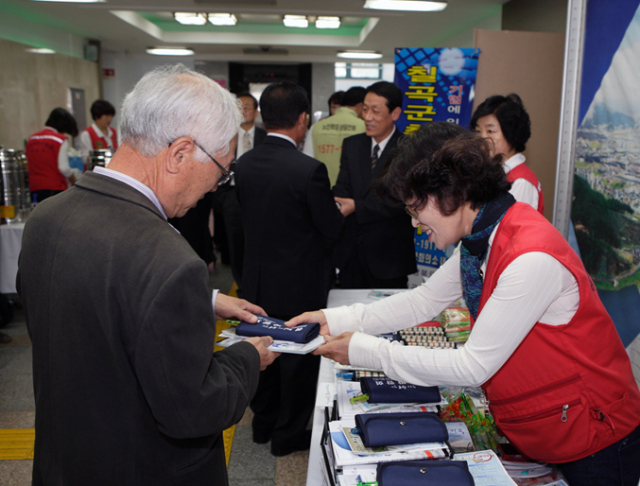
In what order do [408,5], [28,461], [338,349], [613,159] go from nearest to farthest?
[338,349], [613,159], [28,461], [408,5]

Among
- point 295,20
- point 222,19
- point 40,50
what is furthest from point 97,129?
point 295,20

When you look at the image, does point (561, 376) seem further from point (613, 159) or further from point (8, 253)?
point (8, 253)

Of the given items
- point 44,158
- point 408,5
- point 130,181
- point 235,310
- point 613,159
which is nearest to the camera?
point 130,181

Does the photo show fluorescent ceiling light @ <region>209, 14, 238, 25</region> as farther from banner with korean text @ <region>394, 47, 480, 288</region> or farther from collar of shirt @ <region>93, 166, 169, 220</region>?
collar of shirt @ <region>93, 166, 169, 220</region>

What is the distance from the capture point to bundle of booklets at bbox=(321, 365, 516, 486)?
1.04 metres

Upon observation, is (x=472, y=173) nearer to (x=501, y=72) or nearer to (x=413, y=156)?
(x=413, y=156)

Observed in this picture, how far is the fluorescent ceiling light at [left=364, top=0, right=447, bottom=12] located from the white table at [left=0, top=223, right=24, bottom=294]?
498cm

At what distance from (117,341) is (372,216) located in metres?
2.10

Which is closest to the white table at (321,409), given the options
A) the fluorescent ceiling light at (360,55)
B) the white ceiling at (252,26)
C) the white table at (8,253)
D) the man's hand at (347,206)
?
the man's hand at (347,206)

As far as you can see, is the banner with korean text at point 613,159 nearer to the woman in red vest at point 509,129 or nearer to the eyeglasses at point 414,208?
the woman in red vest at point 509,129

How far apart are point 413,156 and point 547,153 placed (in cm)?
340

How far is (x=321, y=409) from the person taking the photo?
1461 millimetres

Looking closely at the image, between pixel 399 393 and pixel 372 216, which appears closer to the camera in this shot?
pixel 399 393

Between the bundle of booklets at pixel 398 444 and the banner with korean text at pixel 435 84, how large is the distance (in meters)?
2.64
